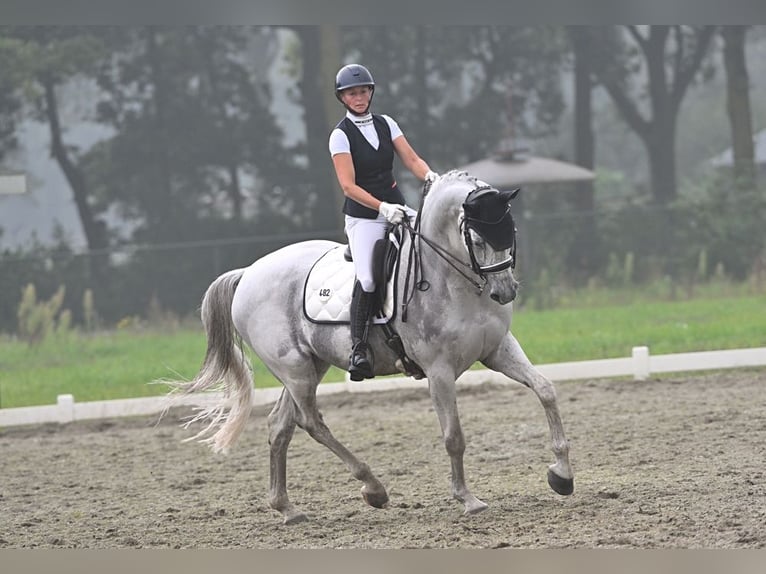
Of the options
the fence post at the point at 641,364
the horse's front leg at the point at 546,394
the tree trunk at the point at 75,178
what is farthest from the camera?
the tree trunk at the point at 75,178

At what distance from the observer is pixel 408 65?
19188mm

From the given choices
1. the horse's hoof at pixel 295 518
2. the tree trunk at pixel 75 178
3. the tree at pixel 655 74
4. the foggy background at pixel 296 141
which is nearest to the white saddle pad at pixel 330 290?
the horse's hoof at pixel 295 518

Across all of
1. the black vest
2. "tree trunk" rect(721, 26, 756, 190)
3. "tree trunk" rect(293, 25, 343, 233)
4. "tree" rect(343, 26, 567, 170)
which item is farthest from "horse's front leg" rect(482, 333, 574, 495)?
"tree" rect(343, 26, 567, 170)

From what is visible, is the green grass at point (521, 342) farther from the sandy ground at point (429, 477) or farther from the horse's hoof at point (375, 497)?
the horse's hoof at point (375, 497)

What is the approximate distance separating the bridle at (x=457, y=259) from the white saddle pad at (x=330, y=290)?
1.01ft

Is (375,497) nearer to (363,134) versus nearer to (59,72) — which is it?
(363,134)

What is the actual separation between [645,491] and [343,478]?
6.97ft

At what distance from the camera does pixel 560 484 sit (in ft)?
19.9

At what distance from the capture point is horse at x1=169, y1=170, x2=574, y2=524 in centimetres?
590

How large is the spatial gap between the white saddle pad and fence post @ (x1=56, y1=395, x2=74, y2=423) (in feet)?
15.9

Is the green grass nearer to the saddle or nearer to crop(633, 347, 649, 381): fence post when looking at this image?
crop(633, 347, 649, 381): fence post

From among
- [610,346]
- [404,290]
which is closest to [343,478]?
[404,290]

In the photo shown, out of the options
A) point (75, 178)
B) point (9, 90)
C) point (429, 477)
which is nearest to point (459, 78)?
point (75, 178)

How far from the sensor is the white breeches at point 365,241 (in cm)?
635
